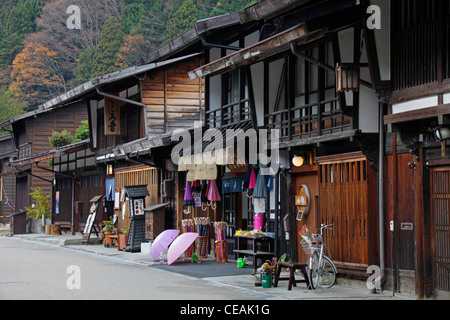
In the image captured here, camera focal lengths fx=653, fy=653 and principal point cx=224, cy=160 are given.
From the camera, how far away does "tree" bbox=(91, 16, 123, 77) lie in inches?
2351

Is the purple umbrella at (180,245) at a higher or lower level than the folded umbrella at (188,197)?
lower

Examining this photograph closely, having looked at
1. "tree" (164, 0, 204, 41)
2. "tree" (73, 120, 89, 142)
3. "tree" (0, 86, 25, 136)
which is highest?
"tree" (164, 0, 204, 41)

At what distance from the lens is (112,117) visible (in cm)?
2923

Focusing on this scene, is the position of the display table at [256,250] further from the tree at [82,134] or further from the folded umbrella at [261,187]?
the tree at [82,134]

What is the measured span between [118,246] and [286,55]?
1209 cm

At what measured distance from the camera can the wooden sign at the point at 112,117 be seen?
29.0 meters

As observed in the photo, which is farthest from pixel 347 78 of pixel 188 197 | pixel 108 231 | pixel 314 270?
pixel 108 231

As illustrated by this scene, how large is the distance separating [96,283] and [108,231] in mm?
14403

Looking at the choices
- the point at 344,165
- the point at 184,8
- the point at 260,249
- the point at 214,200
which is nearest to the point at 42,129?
the point at 184,8

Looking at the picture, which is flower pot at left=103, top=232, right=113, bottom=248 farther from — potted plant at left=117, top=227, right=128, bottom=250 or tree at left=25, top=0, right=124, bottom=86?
tree at left=25, top=0, right=124, bottom=86

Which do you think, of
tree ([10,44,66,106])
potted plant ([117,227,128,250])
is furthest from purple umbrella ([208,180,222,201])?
tree ([10,44,66,106])

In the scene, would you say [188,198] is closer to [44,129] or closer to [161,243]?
[161,243]

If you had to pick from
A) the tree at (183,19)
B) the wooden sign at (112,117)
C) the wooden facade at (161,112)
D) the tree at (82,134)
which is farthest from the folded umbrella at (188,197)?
the tree at (183,19)

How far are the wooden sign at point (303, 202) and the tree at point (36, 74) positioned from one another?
5326 centimetres
